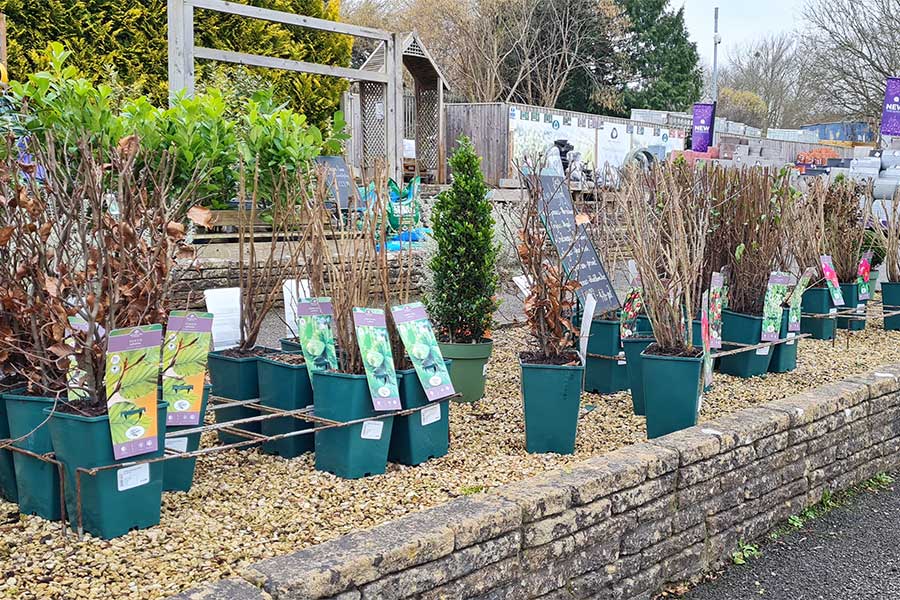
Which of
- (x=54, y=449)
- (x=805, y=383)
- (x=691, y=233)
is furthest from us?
(x=805, y=383)

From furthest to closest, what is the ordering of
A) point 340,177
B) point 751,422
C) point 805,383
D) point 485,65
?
point 485,65 → point 340,177 → point 805,383 → point 751,422

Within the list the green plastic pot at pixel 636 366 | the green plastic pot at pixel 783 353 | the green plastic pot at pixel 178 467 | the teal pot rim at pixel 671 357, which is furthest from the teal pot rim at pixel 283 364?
the green plastic pot at pixel 783 353

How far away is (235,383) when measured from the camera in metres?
3.50

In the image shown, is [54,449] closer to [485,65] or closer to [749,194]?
[749,194]

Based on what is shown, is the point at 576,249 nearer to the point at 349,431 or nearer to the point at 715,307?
the point at 715,307

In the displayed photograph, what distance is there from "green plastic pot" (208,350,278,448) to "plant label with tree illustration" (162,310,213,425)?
0.50m

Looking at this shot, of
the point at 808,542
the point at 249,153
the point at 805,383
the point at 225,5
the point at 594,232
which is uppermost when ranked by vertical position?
the point at 225,5

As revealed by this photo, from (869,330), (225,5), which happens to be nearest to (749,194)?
(869,330)

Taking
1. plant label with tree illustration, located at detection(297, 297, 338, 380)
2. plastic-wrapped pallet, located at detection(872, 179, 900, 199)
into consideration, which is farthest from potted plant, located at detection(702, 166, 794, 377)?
plastic-wrapped pallet, located at detection(872, 179, 900, 199)

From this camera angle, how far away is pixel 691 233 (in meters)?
4.34

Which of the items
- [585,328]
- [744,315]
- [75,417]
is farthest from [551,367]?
[744,315]

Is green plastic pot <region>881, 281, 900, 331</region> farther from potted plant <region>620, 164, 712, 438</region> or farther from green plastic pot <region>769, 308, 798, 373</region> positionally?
potted plant <region>620, 164, 712, 438</region>

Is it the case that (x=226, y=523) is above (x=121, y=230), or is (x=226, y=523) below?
below

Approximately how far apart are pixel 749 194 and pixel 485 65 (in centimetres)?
2221
